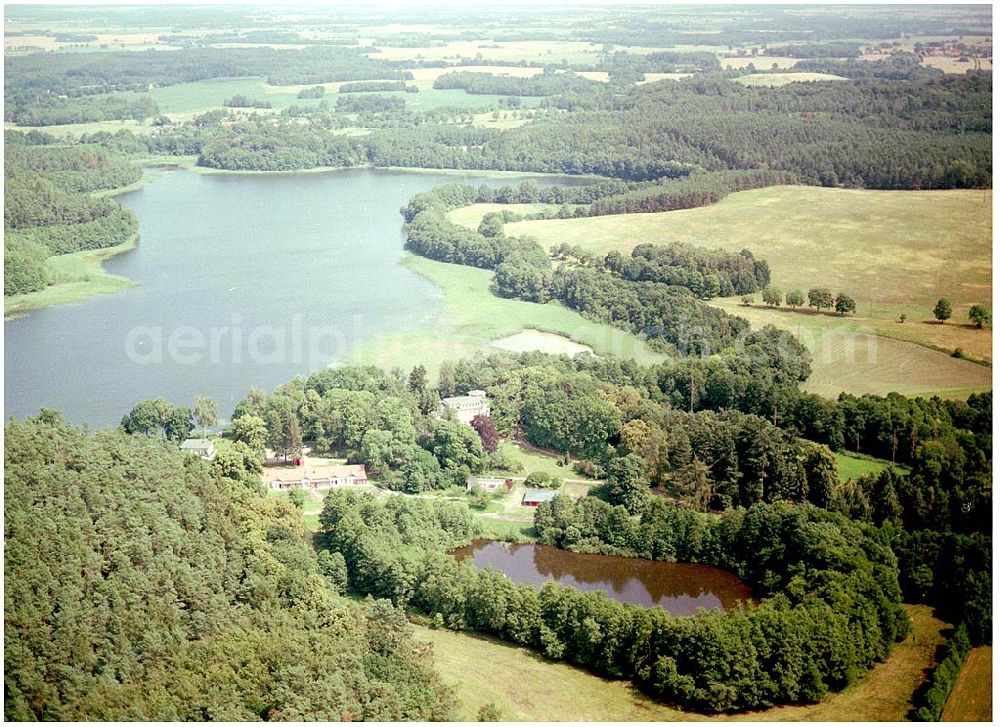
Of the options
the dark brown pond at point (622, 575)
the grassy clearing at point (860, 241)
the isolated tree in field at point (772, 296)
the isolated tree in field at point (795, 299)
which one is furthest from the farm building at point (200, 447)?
the isolated tree in field at point (795, 299)

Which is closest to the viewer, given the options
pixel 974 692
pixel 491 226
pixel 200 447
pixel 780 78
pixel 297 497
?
pixel 974 692

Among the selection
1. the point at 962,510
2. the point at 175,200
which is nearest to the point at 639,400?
the point at 962,510

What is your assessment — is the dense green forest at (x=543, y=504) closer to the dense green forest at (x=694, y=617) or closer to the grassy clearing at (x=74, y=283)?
the dense green forest at (x=694, y=617)

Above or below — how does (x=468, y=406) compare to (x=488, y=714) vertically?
above

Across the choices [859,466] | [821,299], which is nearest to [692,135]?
[821,299]

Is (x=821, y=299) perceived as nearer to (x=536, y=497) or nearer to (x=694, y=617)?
(x=536, y=497)

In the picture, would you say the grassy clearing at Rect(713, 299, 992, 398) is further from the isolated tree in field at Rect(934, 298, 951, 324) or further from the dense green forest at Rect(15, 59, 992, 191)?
the dense green forest at Rect(15, 59, 992, 191)

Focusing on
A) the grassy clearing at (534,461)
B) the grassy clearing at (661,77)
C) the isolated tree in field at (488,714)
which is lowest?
the isolated tree in field at (488,714)
